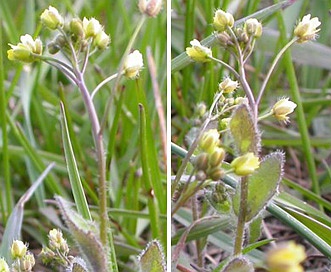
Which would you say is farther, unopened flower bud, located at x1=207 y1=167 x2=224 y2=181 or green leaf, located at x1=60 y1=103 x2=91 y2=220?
green leaf, located at x1=60 y1=103 x2=91 y2=220

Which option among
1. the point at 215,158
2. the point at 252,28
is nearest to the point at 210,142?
the point at 215,158

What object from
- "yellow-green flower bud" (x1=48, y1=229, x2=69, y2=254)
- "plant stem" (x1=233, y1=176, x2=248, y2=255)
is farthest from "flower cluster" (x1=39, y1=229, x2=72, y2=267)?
"plant stem" (x1=233, y1=176, x2=248, y2=255)

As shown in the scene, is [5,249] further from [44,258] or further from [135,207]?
[135,207]

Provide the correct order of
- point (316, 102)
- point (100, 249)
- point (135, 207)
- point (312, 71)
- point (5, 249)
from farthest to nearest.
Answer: point (312, 71) < point (316, 102) < point (135, 207) < point (5, 249) < point (100, 249)

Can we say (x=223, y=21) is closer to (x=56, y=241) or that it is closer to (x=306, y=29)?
(x=306, y=29)

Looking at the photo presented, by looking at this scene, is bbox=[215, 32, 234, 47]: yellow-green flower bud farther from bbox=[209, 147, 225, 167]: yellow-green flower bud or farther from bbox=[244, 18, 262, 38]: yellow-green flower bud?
bbox=[209, 147, 225, 167]: yellow-green flower bud

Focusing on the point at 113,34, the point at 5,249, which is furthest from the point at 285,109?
the point at 113,34
